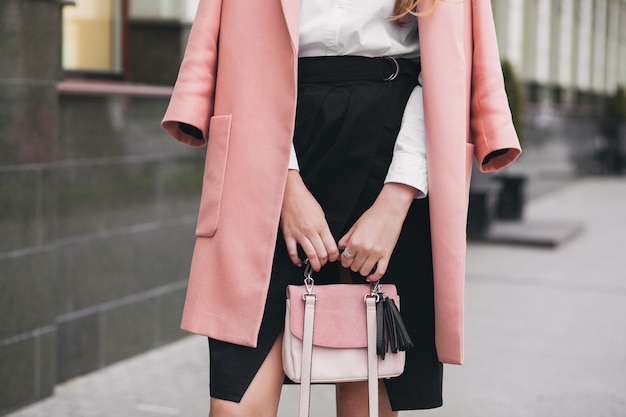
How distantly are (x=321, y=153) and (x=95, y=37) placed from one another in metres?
3.23

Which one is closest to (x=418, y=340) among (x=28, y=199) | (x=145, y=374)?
(x=28, y=199)

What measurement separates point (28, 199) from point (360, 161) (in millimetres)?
2241

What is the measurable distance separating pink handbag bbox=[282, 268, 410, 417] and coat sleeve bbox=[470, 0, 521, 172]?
391mm

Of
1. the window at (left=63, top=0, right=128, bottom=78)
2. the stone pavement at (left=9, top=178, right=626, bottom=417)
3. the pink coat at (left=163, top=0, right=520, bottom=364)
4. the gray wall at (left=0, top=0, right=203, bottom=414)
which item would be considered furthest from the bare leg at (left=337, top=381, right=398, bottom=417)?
the window at (left=63, top=0, right=128, bottom=78)

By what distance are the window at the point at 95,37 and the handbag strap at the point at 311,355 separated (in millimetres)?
3179

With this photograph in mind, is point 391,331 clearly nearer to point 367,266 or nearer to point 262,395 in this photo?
point 367,266

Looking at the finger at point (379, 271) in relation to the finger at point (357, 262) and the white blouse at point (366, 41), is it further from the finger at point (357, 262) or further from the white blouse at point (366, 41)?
the white blouse at point (366, 41)

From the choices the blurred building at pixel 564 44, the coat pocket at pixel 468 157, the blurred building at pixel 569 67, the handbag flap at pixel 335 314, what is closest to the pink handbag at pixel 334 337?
the handbag flap at pixel 335 314

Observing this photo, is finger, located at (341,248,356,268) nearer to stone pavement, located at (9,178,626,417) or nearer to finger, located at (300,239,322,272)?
finger, located at (300,239,322,272)

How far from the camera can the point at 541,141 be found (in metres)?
15.4

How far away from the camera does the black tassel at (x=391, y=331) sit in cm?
192

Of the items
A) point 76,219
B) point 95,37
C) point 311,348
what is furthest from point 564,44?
point 311,348

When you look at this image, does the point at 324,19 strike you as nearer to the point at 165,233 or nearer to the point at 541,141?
the point at 165,233

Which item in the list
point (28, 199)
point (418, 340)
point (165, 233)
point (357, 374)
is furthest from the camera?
point (165, 233)
